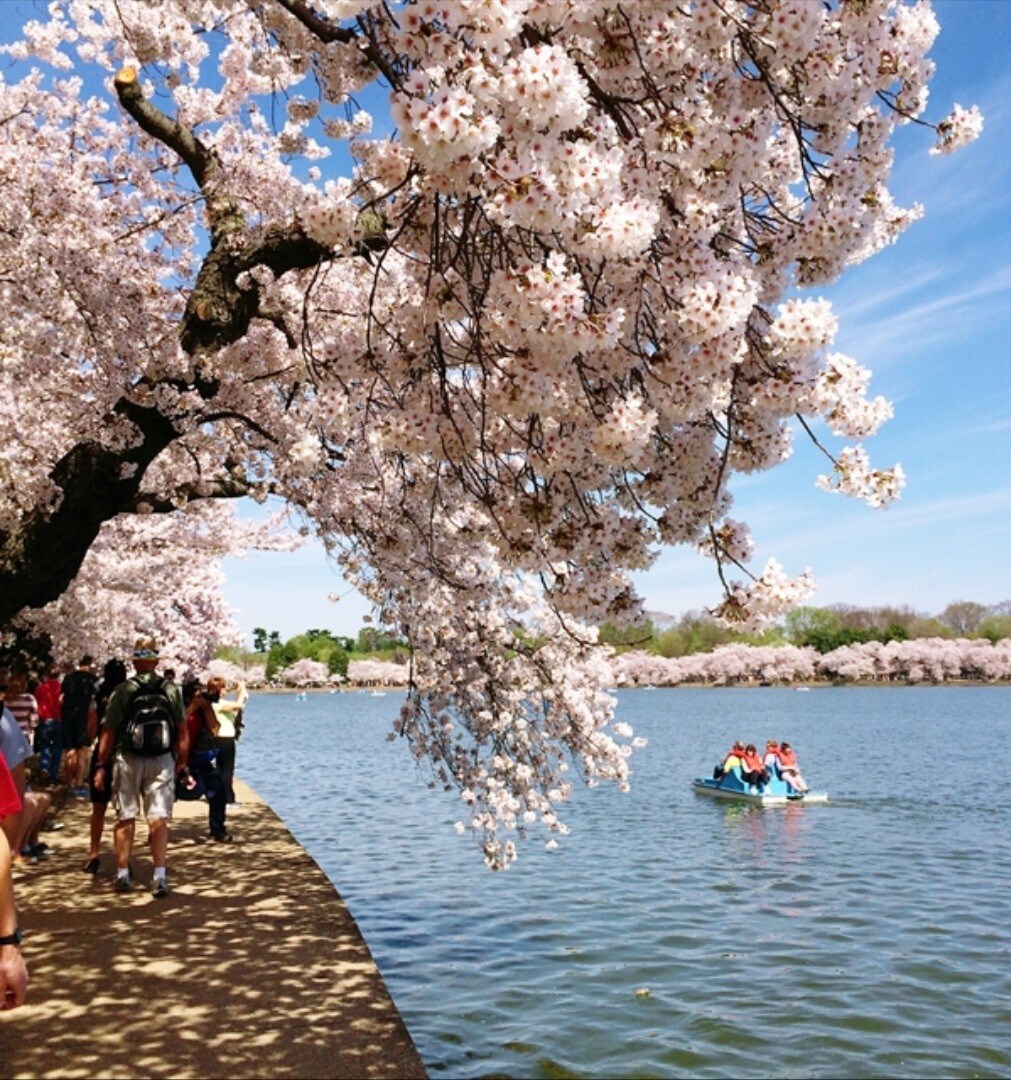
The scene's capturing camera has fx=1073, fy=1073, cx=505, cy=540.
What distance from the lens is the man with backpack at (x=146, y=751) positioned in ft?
30.4

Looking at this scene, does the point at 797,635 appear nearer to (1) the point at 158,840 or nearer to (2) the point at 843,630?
(2) the point at 843,630

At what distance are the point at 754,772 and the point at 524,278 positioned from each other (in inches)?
980

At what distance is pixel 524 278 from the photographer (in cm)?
Answer: 443

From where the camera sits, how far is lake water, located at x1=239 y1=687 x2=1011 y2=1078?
29.0 ft

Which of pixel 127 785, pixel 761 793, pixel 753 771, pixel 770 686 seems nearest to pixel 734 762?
pixel 753 771

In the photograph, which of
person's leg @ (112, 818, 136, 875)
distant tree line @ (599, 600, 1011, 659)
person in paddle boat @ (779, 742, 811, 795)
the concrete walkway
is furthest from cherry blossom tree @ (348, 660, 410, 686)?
the concrete walkway

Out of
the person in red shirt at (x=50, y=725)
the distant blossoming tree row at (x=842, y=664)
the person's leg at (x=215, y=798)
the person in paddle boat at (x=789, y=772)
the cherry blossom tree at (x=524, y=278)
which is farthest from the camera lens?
the distant blossoming tree row at (x=842, y=664)

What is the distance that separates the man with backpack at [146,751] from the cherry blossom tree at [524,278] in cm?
140

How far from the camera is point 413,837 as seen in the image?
66.7 feet

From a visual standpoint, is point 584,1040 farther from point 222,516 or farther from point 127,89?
point 222,516

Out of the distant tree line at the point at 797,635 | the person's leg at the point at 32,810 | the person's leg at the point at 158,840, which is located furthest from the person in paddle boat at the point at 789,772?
the distant tree line at the point at 797,635

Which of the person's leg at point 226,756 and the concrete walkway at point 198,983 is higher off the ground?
the person's leg at point 226,756

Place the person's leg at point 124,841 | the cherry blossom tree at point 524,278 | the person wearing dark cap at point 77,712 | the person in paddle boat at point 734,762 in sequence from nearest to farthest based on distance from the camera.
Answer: the cherry blossom tree at point 524,278 < the person's leg at point 124,841 < the person wearing dark cap at point 77,712 < the person in paddle boat at point 734,762

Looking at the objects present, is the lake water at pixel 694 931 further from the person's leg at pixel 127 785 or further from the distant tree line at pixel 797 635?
the distant tree line at pixel 797 635
